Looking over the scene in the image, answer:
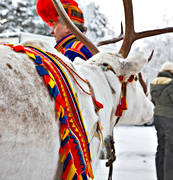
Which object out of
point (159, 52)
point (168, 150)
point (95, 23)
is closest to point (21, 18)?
point (95, 23)

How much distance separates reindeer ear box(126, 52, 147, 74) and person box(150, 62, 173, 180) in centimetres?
136

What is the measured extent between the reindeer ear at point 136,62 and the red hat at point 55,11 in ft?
2.97

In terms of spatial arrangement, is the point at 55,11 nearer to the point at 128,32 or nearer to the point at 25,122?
the point at 128,32

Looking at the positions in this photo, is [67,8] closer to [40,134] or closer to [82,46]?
[82,46]

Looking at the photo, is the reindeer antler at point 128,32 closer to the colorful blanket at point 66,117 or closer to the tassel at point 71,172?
the colorful blanket at point 66,117

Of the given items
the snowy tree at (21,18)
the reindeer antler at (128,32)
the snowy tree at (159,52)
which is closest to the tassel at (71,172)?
the reindeer antler at (128,32)

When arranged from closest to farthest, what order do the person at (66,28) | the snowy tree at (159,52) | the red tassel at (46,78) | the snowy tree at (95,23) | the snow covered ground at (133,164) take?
the red tassel at (46,78) < the person at (66,28) < the snow covered ground at (133,164) < the snowy tree at (95,23) < the snowy tree at (159,52)

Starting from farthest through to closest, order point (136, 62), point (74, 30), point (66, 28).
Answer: point (66, 28) → point (74, 30) → point (136, 62)

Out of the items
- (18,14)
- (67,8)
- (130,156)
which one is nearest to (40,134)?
(67,8)

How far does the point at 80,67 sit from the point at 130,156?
402 cm

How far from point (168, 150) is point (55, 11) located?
2040mm

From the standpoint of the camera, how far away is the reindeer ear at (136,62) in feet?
5.52

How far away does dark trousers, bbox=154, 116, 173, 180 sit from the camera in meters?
2.86

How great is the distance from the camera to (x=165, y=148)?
2.95 meters
